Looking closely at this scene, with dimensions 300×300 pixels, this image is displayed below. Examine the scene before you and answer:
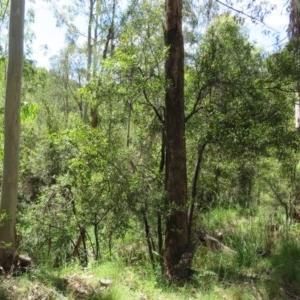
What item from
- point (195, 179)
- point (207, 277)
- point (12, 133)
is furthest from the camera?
point (195, 179)

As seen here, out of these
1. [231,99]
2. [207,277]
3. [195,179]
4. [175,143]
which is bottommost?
[207,277]

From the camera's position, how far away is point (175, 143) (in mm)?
6566

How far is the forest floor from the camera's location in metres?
4.71

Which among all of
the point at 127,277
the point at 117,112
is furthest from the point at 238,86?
the point at 127,277

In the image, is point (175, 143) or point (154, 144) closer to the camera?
point (175, 143)

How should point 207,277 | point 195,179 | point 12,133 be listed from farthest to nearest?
point 195,179, point 207,277, point 12,133

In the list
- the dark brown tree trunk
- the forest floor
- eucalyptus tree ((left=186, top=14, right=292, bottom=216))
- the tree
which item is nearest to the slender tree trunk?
eucalyptus tree ((left=186, top=14, right=292, bottom=216))

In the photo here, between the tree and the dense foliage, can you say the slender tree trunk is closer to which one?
the dense foliage

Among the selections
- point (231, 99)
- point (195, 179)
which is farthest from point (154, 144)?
point (231, 99)

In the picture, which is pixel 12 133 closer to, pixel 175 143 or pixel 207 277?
pixel 175 143

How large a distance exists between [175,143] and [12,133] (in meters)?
2.61

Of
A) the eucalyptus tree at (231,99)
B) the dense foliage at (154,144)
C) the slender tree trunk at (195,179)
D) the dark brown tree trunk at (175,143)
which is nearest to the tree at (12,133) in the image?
the dense foliage at (154,144)

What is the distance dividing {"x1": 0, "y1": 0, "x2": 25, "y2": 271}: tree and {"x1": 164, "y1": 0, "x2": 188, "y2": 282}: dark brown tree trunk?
7.77ft

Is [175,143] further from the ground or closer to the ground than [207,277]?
further from the ground
